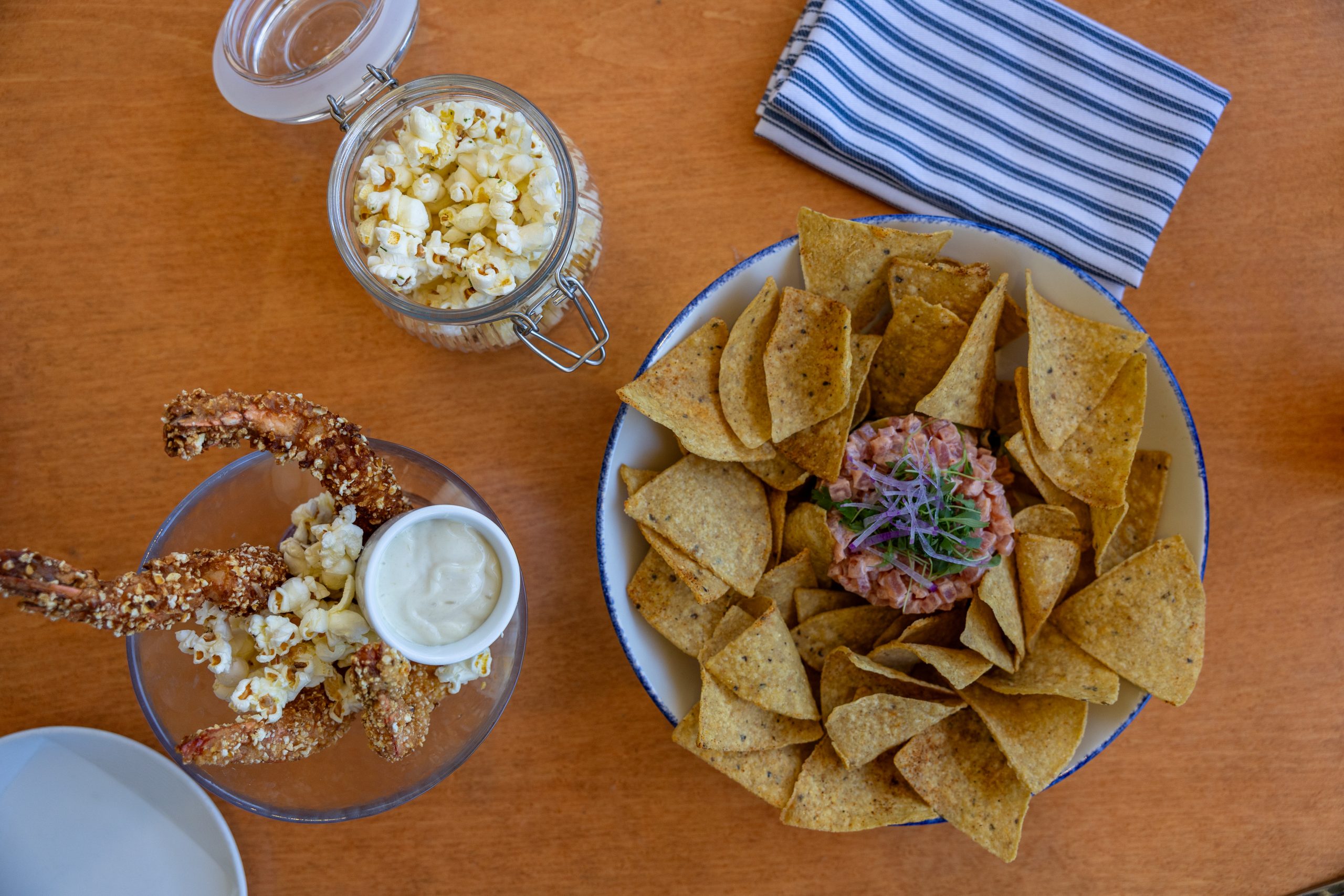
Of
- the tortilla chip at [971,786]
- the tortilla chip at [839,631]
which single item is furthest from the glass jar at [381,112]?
the tortilla chip at [971,786]

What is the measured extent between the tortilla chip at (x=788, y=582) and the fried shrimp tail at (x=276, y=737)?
628mm

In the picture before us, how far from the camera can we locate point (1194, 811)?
60.4 inches

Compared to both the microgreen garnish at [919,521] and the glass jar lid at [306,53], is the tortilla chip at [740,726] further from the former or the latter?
the glass jar lid at [306,53]

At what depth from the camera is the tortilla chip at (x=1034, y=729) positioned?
1.29 meters

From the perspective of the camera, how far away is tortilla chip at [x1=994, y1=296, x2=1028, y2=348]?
1.38m

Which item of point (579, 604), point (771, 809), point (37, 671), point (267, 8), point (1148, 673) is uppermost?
point (267, 8)

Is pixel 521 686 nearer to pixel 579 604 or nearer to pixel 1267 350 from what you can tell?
pixel 579 604

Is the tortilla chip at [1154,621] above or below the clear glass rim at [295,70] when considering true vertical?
below

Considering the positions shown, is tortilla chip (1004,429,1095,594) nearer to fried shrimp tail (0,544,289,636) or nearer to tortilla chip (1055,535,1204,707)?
tortilla chip (1055,535,1204,707)

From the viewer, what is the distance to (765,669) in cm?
131

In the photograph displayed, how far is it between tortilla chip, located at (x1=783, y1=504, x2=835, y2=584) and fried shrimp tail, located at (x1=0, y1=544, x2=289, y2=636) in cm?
74

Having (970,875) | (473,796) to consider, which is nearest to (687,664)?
(473,796)

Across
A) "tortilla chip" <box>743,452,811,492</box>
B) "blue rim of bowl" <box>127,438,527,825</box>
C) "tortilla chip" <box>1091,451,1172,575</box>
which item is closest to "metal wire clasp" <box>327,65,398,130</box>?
"blue rim of bowl" <box>127,438,527,825</box>

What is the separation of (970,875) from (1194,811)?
0.40 metres
